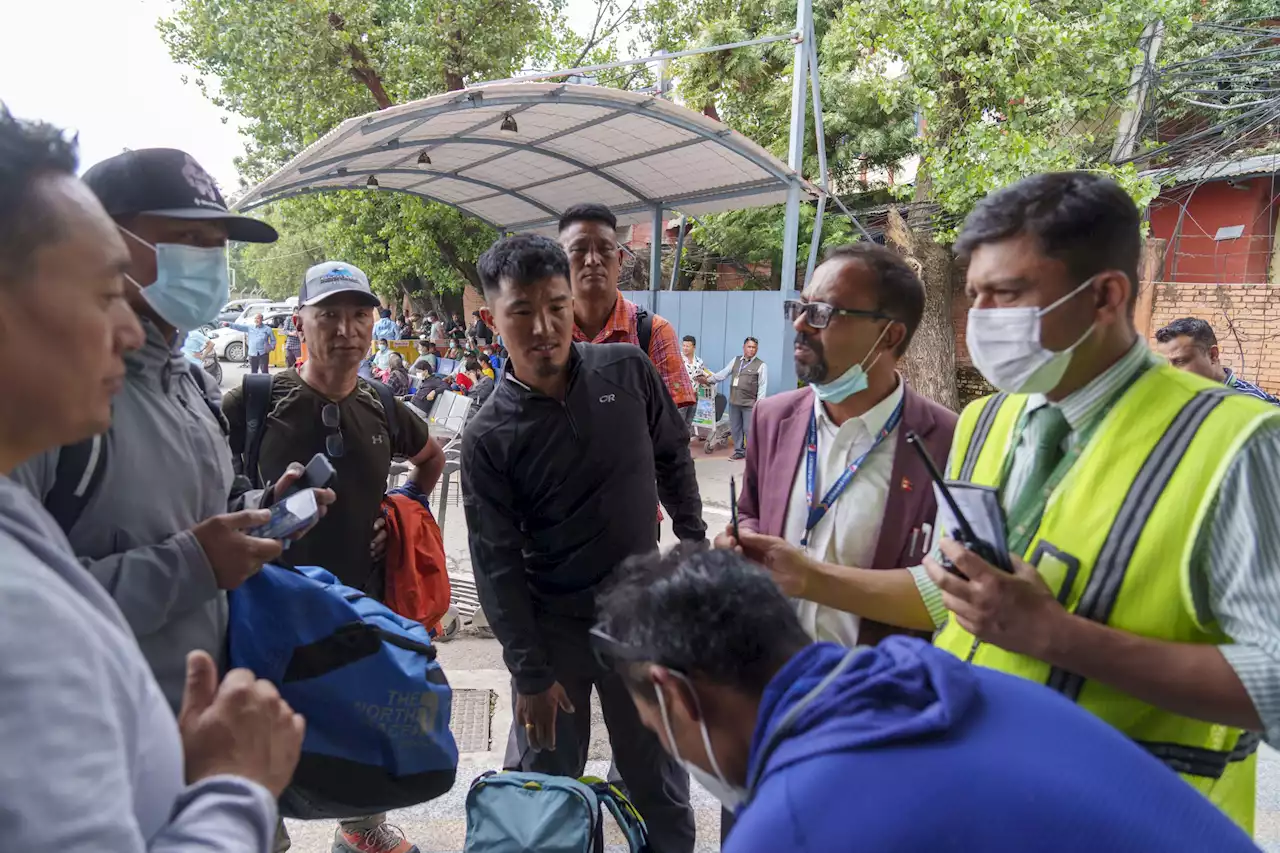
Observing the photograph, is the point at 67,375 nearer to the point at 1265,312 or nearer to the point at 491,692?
the point at 491,692

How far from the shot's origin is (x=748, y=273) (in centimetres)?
1641

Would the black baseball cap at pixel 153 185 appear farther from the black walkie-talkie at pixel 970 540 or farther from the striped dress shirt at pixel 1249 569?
the striped dress shirt at pixel 1249 569

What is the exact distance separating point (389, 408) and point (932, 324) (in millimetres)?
10345

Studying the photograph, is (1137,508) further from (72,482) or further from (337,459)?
(337,459)

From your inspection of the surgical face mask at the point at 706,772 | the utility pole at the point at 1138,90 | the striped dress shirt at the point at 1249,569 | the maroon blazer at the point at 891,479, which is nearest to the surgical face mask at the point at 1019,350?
the striped dress shirt at the point at 1249,569

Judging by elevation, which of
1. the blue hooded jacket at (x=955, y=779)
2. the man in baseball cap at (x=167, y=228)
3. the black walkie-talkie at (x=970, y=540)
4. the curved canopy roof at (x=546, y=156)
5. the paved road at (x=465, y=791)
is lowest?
the paved road at (x=465, y=791)

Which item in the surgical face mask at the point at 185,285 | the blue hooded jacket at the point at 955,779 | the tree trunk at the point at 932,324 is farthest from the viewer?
the tree trunk at the point at 932,324

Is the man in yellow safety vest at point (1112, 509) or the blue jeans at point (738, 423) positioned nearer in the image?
the man in yellow safety vest at point (1112, 509)

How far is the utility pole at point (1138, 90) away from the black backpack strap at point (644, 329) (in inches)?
370

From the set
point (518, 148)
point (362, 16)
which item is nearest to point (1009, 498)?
point (518, 148)

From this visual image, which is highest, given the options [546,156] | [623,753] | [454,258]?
[546,156]

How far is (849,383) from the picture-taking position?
229 centimetres

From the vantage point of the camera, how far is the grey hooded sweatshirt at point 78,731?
2.39ft

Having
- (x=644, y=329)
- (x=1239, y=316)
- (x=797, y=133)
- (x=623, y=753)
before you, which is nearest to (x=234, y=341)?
(x=797, y=133)
